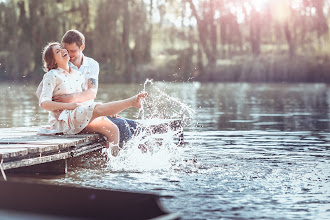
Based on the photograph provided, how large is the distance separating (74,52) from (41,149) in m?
1.48

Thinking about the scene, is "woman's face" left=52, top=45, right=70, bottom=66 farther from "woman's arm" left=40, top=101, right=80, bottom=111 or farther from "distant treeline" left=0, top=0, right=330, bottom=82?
"distant treeline" left=0, top=0, right=330, bottom=82

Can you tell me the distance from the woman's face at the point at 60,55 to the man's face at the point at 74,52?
0.63 feet

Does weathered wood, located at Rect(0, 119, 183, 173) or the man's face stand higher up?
the man's face

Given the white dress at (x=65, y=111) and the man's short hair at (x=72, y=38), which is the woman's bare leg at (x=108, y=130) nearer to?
the white dress at (x=65, y=111)

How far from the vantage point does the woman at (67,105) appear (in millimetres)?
6797

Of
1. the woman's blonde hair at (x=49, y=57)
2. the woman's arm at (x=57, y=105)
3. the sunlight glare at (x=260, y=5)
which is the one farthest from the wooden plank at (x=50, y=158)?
the sunlight glare at (x=260, y=5)

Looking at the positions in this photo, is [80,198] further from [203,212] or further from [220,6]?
[220,6]

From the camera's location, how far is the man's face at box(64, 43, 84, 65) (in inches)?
277

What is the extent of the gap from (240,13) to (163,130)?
74.9ft

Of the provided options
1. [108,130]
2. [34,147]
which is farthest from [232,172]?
[34,147]

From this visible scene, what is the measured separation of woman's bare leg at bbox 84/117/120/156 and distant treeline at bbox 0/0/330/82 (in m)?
20.3

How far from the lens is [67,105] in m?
6.83

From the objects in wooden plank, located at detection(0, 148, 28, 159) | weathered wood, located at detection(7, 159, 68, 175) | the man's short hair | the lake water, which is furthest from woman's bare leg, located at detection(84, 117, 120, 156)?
wooden plank, located at detection(0, 148, 28, 159)

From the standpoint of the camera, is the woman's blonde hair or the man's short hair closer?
the woman's blonde hair
